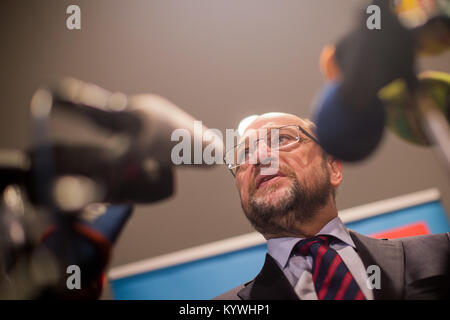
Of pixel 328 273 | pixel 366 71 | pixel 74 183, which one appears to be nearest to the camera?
pixel 366 71

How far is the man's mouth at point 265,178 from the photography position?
2.52 feet

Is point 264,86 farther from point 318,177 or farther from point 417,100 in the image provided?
point 417,100

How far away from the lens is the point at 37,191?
56cm

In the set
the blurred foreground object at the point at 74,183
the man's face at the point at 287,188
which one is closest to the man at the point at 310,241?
the man's face at the point at 287,188

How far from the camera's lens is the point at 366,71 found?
1.58ft

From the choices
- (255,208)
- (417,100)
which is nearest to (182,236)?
(255,208)

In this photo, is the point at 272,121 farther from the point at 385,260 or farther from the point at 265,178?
the point at 385,260

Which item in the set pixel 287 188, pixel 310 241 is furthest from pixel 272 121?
pixel 310 241

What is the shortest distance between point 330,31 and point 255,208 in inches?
20.3

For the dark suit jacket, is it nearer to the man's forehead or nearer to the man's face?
the man's face

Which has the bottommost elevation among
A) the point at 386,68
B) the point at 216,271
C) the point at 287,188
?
the point at 216,271

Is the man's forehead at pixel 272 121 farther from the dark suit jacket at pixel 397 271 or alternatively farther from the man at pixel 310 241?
the dark suit jacket at pixel 397 271

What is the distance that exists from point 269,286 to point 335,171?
309mm

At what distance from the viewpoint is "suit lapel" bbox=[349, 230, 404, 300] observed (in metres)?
0.67
